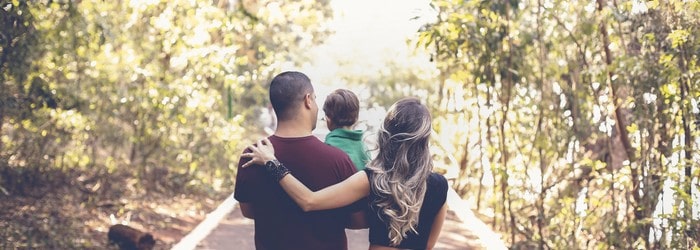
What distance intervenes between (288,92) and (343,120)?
1413 millimetres

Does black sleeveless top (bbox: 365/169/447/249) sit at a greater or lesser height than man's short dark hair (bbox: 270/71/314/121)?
lesser

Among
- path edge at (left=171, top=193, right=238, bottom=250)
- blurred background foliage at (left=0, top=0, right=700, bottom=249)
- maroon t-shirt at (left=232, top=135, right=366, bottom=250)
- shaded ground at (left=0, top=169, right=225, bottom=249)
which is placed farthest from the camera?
path edge at (left=171, top=193, right=238, bottom=250)

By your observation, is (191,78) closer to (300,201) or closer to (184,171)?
(184,171)

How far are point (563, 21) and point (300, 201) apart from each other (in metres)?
7.57

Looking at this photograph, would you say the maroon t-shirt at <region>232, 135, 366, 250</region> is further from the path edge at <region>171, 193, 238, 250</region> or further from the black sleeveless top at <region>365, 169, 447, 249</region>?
the path edge at <region>171, 193, 238, 250</region>

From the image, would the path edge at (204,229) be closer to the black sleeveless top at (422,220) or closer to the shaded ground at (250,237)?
the shaded ground at (250,237)

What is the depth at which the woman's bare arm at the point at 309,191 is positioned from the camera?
4469 millimetres

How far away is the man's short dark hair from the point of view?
458cm

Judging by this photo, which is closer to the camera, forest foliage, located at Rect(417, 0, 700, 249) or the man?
the man

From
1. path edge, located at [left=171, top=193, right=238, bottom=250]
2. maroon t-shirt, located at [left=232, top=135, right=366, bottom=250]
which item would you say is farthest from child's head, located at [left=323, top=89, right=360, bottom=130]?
path edge, located at [left=171, top=193, right=238, bottom=250]

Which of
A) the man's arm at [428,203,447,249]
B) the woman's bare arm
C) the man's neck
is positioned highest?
the man's neck

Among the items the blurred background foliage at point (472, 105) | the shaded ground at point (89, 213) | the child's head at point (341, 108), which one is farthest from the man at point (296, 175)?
the shaded ground at point (89, 213)

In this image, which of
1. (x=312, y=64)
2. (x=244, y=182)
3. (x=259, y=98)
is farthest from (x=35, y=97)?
(x=312, y=64)

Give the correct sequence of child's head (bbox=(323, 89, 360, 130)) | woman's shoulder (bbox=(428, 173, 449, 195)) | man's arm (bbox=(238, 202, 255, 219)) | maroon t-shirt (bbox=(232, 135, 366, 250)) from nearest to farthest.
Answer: maroon t-shirt (bbox=(232, 135, 366, 250)) < man's arm (bbox=(238, 202, 255, 219)) < woman's shoulder (bbox=(428, 173, 449, 195)) < child's head (bbox=(323, 89, 360, 130))
